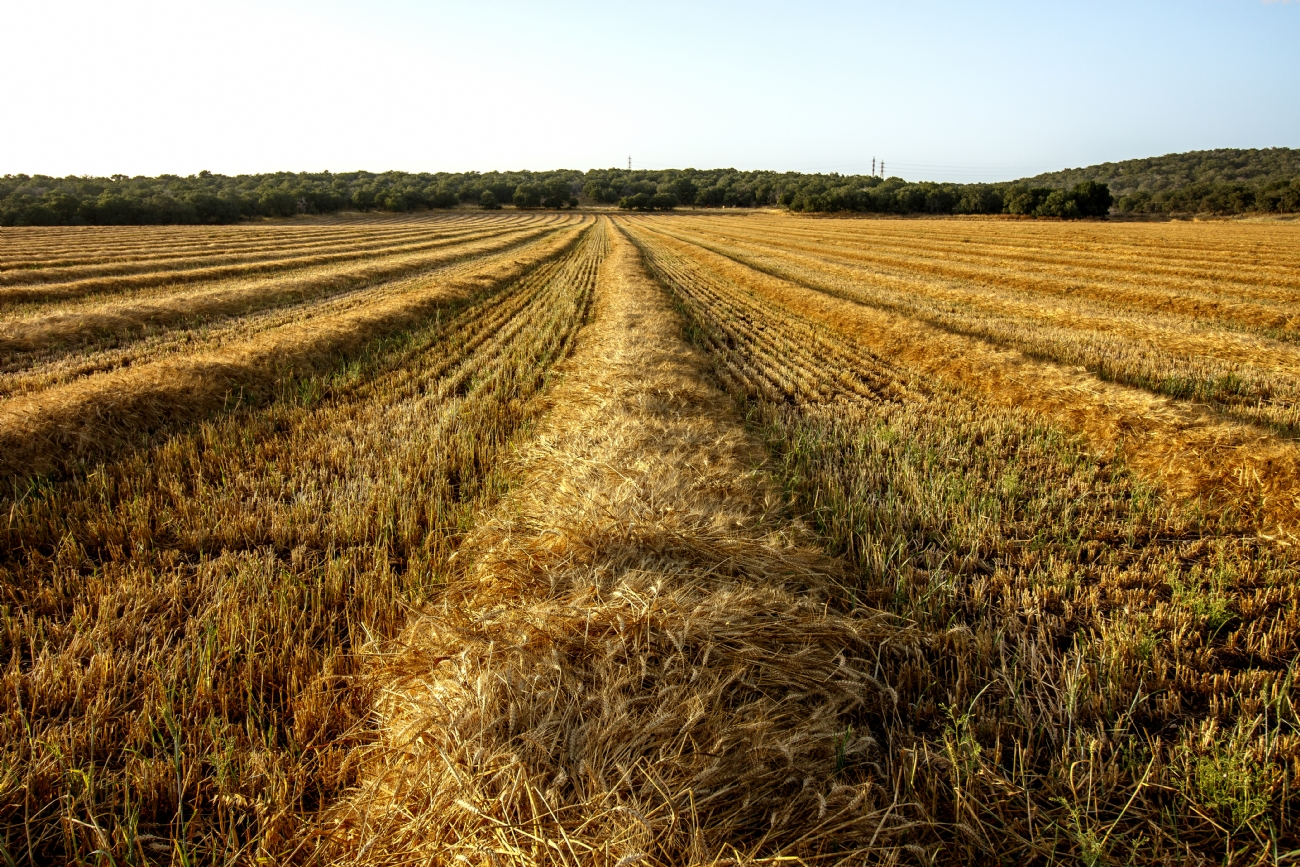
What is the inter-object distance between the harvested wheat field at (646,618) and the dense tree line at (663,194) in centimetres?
7976

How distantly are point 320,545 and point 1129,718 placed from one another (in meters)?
4.88

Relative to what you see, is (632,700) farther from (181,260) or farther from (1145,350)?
(181,260)

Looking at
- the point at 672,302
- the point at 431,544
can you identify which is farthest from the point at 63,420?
the point at 672,302

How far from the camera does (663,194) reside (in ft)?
401

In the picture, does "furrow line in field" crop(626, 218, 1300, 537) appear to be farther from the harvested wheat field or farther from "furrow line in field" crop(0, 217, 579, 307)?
"furrow line in field" crop(0, 217, 579, 307)

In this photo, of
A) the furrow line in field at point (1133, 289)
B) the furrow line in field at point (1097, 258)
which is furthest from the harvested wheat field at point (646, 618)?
the furrow line in field at point (1097, 258)

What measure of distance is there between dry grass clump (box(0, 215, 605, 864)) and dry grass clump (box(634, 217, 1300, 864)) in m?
2.62

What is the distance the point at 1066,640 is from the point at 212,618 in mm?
4826

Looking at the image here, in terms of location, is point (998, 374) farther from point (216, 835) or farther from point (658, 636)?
point (216, 835)

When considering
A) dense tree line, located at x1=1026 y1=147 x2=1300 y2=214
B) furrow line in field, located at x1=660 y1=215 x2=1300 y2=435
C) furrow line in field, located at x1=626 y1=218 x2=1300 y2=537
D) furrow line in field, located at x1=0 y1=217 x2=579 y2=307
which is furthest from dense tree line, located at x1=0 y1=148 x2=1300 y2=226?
furrow line in field, located at x1=626 y1=218 x2=1300 y2=537

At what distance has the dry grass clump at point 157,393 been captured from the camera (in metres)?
5.70

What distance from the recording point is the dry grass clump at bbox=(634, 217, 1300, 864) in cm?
221

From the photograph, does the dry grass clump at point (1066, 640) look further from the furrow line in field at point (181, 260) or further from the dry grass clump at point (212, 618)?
the furrow line in field at point (181, 260)

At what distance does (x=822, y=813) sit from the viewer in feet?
6.79
